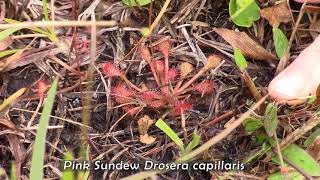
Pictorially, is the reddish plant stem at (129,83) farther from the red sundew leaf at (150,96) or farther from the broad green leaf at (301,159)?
the broad green leaf at (301,159)

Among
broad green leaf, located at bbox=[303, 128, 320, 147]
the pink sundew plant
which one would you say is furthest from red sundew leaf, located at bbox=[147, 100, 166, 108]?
broad green leaf, located at bbox=[303, 128, 320, 147]

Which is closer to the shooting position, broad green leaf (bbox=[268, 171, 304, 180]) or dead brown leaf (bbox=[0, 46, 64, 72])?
broad green leaf (bbox=[268, 171, 304, 180])

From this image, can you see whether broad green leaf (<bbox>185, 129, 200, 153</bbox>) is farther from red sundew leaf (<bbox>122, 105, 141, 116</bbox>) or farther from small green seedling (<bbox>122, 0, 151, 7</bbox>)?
small green seedling (<bbox>122, 0, 151, 7</bbox>)

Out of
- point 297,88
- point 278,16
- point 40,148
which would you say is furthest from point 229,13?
point 40,148

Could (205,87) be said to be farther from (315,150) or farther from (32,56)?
(32,56)

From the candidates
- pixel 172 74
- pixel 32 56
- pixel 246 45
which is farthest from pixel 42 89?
pixel 246 45
